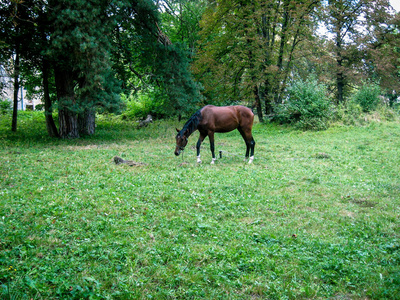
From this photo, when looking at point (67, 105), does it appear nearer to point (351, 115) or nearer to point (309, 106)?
point (309, 106)

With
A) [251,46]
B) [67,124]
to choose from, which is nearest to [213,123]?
[67,124]

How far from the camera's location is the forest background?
41.9ft

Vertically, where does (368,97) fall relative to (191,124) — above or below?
above

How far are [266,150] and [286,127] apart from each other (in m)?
7.81

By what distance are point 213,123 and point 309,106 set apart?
33.5 feet

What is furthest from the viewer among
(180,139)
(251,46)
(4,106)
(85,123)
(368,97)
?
(4,106)

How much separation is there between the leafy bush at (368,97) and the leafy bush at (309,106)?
2833mm

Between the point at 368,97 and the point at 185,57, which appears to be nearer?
the point at 185,57

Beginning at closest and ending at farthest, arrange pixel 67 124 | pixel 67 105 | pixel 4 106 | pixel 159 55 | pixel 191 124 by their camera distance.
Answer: pixel 191 124
pixel 67 105
pixel 67 124
pixel 159 55
pixel 4 106

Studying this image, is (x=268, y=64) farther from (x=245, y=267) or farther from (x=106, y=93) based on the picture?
(x=245, y=267)

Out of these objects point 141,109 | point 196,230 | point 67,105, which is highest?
point 141,109

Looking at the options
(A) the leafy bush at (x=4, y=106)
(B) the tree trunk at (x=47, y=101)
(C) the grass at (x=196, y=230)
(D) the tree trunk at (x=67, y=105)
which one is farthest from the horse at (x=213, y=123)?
(A) the leafy bush at (x=4, y=106)

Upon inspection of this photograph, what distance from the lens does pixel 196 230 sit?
4.91m

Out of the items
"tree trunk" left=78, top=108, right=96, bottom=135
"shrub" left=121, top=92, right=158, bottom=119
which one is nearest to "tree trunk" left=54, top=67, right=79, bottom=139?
"tree trunk" left=78, top=108, right=96, bottom=135
